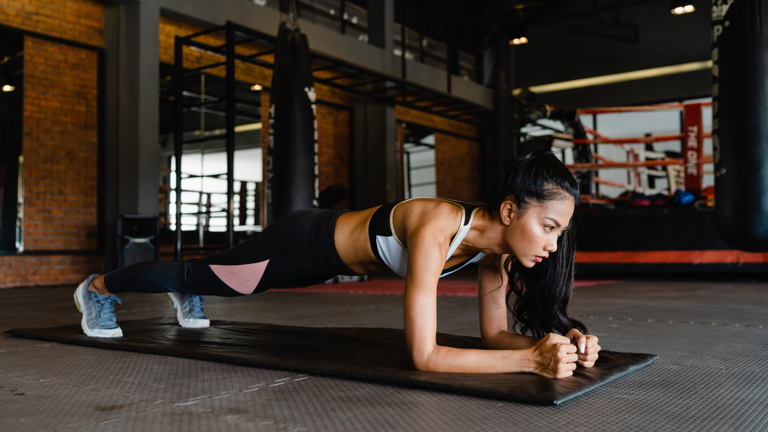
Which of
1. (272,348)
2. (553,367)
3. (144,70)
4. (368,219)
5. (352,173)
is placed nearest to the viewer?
(553,367)

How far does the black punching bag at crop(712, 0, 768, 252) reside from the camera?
2.66m

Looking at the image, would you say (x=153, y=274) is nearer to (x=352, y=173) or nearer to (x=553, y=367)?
(x=553, y=367)

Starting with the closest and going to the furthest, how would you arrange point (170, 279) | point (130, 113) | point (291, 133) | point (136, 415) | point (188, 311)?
point (136, 415) → point (170, 279) → point (188, 311) → point (291, 133) → point (130, 113)

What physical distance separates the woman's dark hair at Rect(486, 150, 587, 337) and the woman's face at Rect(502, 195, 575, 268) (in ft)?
0.06

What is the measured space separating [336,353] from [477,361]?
60 centimetres

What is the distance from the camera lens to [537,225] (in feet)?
5.02

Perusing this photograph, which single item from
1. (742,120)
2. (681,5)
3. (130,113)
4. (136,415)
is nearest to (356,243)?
(136,415)

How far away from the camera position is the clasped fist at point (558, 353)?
1.46m

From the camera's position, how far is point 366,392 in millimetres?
1502

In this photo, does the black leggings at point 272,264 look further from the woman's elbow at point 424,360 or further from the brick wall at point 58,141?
the brick wall at point 58,141

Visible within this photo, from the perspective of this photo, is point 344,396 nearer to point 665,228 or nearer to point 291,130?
point 291,130

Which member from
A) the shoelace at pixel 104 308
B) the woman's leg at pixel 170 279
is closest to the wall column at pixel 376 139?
the shoelace at pixel 104 308

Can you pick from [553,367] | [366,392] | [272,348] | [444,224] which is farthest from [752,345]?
[272,348]

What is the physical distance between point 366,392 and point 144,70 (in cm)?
596
